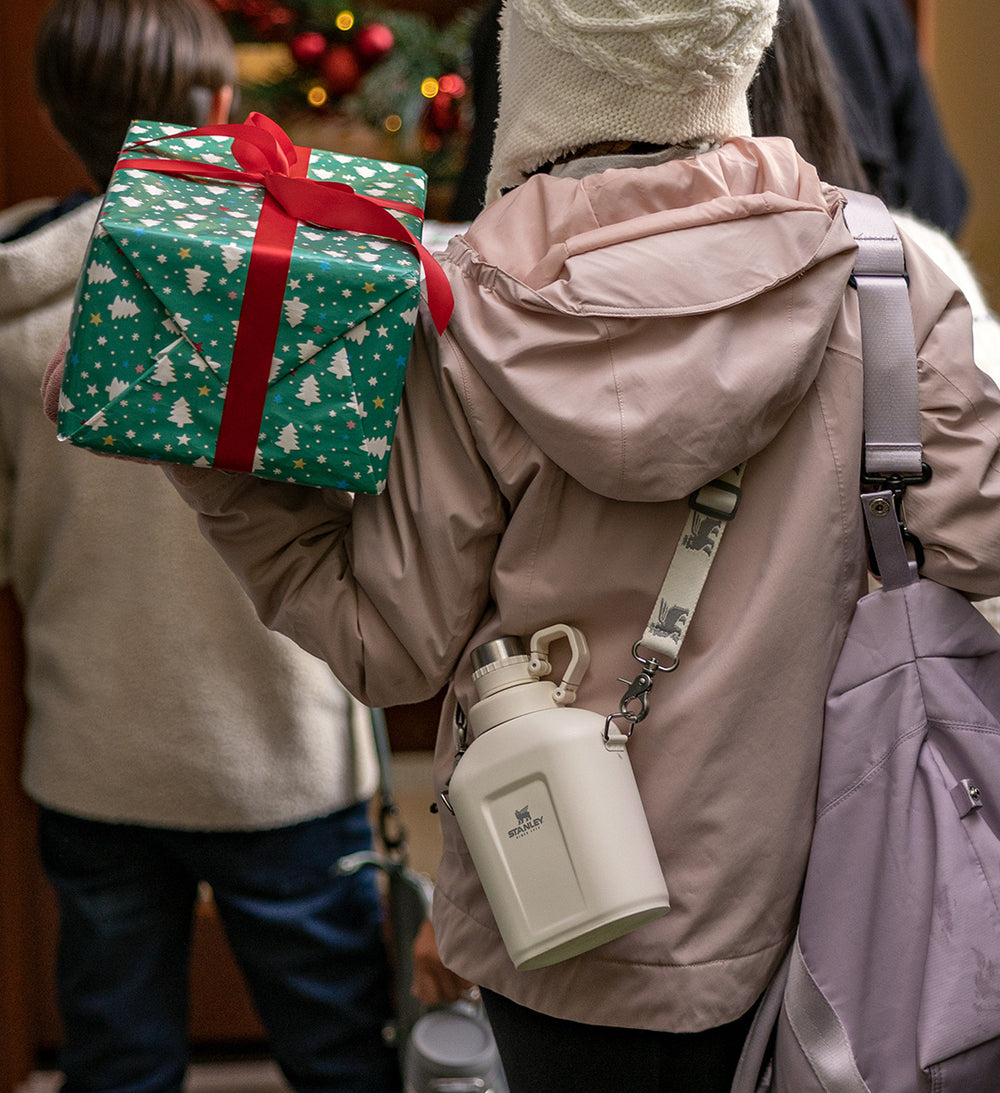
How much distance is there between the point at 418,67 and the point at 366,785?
130 cm

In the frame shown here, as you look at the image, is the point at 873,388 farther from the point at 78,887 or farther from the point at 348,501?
the point at 78,887

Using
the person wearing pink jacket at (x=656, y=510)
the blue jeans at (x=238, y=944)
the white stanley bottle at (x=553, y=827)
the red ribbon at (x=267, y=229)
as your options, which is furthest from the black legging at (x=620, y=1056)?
the blue jeans at (x=238, y=944)

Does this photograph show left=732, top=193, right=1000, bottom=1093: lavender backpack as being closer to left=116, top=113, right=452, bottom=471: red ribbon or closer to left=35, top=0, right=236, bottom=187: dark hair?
left=116, top=113, right=452, bottom=471: red ribbon

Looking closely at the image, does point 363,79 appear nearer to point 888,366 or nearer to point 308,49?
point 308,49

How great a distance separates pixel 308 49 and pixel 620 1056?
1837 mm

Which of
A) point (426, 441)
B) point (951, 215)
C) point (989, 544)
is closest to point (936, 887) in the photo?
point (989, 544)

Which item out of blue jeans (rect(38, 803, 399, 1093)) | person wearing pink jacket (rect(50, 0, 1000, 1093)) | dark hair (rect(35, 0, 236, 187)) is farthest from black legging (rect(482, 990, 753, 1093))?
dark hair (rect(35, 0, 236, 187))

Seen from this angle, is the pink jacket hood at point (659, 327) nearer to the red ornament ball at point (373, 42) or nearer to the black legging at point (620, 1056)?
the black legging at point (620, 1056)

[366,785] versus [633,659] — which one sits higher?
[633,659]

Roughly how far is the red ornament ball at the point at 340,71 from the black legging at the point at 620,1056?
5.62 feet

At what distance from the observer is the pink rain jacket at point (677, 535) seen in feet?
3.05

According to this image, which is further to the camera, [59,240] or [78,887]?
[78,887]

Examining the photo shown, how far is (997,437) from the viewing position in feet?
3.21

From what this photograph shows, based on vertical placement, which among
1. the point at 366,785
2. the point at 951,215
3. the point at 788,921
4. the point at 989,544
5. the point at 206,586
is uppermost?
the point at 989,544
